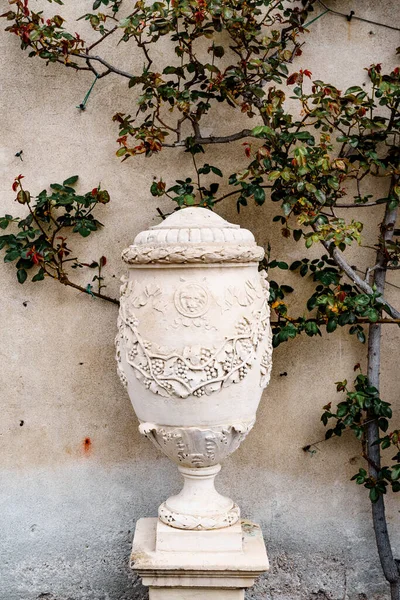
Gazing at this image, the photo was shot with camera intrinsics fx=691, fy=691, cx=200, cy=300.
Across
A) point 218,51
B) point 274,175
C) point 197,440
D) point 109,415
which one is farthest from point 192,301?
point 218,51

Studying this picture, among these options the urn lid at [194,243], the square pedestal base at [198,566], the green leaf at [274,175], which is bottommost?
the square pedestal base at [198,566]

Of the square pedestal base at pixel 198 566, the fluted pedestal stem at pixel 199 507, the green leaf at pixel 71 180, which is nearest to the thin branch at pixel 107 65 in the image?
the green leaf at pixel 71 180

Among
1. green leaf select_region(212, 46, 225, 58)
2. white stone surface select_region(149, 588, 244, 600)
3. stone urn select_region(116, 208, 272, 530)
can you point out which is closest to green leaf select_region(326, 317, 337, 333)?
stone urn select_region(116, 208, 272, 530)

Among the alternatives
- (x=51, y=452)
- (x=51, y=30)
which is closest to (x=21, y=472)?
(x=51, y=452)

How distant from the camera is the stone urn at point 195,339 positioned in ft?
6.88

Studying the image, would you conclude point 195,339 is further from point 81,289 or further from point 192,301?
point 81,289

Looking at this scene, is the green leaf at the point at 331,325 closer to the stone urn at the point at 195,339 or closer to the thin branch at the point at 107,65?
the stone urn at the point at 195,339

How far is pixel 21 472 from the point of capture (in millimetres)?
2771

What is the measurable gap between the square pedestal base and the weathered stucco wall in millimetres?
556

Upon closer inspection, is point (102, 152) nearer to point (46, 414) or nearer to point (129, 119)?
point (129, 119)

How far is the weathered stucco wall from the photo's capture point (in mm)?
2756

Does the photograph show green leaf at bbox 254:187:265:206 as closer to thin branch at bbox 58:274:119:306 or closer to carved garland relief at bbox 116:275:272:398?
carved garland relief at bbox 116:275:272:398

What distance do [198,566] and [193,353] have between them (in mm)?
679

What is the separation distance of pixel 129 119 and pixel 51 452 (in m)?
1.38
